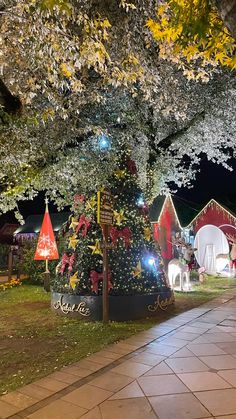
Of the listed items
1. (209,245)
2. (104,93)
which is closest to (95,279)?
(104,93)

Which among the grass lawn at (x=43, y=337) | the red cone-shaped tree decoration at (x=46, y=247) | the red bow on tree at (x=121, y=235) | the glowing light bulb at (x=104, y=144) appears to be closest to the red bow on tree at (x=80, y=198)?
the red bow on tree at (x=121, y=235)

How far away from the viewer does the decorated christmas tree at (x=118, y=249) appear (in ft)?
26.7

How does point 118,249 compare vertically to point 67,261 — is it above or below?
above

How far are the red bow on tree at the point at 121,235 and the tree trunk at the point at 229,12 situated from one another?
6234mm

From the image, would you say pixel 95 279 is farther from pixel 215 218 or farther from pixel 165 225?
pixel 215 218

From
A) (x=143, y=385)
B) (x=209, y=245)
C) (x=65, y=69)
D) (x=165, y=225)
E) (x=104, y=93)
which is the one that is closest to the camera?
(x=143, y=385)

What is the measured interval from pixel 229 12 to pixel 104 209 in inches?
209

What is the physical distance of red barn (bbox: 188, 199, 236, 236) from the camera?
18.3m

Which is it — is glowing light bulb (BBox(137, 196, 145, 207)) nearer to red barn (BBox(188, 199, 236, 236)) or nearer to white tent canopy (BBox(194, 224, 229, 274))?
white tent canopy (BBox(194, 224, 229, 274))

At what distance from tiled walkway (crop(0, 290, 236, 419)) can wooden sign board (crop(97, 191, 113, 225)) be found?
7.75ft

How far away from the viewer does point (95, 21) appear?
18.0 feet

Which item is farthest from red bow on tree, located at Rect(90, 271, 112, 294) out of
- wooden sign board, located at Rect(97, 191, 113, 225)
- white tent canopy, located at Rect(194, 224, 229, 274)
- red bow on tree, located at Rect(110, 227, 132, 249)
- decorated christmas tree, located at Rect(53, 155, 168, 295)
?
white tent canopy, located at Rect(194, 224, 229, 274)

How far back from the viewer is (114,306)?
25.7 ft

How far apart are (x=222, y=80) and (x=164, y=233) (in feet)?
24.5
